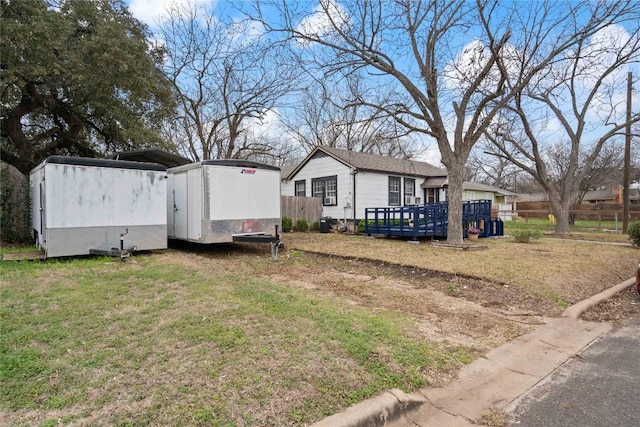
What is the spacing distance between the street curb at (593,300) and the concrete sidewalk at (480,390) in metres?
0.62

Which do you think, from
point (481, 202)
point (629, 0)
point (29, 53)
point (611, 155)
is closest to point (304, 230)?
point (481, 202)

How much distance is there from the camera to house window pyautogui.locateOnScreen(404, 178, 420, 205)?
67.4 feet

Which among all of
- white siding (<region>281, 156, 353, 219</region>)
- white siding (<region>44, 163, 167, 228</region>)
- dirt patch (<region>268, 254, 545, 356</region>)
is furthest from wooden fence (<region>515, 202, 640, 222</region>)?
white siding (<region>44, 163, 167, 228</region>)

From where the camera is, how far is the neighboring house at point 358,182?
59.5ft

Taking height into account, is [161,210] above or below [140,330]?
above

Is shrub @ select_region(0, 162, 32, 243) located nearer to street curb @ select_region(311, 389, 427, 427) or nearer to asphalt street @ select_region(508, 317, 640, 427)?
street curb @ select_region(311, 389, 427, 427)

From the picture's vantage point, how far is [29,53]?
31.3 ft

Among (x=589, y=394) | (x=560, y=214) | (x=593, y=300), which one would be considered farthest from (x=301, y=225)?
(x=589, y=394)

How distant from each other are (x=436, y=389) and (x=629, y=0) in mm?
12014

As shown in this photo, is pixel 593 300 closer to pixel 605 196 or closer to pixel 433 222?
pixel 433 222

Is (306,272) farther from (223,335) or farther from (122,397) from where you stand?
(122,397)

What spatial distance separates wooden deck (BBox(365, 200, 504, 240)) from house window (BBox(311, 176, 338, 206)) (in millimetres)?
3652

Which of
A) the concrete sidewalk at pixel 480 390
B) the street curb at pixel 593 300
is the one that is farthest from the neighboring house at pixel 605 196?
the concrete sidewalk at pixel 480 390

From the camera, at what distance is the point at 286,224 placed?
17.0 meters
